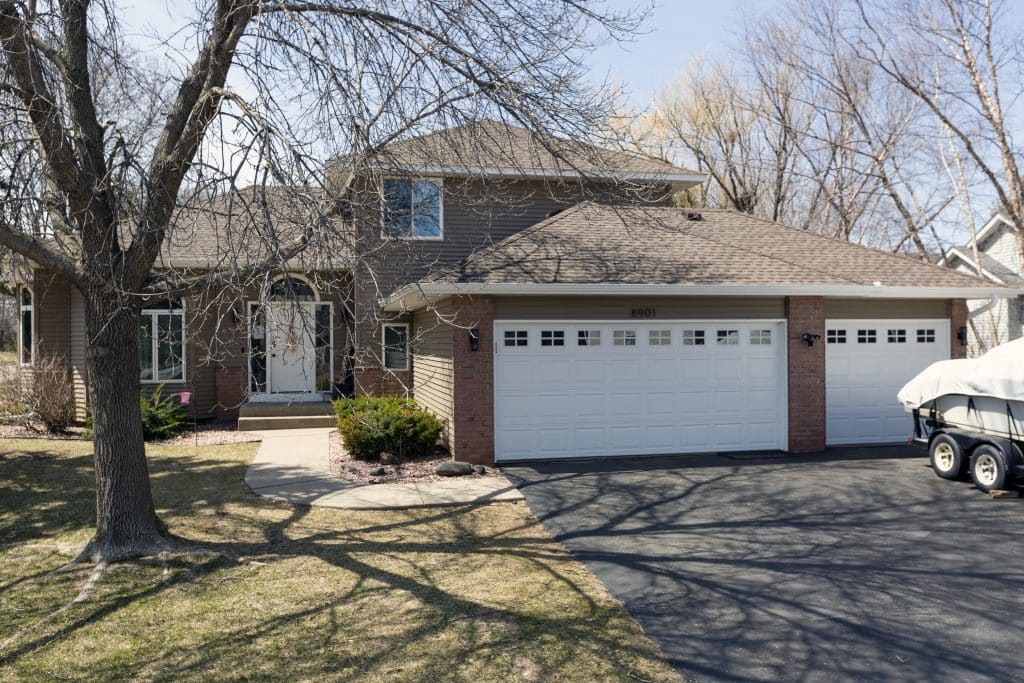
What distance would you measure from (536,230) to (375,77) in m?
5.87

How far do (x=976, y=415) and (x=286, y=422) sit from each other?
40.2 feet

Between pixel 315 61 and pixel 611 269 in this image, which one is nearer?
pixel 315 61

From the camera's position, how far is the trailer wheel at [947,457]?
9727 mm

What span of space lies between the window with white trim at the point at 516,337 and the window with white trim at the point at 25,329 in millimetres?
12508

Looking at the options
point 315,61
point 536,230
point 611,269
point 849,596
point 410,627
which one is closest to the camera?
point 410,627

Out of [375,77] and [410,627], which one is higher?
[375,77]

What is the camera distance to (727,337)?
1231 cm

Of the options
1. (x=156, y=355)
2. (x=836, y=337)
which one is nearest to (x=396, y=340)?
(x=156, y=355)

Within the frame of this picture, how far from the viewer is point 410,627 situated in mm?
5535

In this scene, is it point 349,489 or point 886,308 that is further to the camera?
point 886,308

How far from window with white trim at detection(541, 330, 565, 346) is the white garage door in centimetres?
454

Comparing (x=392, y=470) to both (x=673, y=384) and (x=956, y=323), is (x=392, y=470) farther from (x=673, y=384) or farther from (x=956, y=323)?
(x=956, y=323)

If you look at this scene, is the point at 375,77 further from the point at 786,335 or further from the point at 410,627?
the point at 786,335

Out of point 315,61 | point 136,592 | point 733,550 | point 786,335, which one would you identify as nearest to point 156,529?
point 136,592
